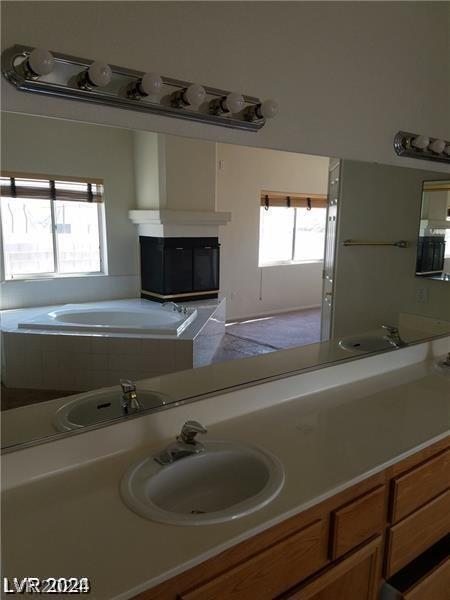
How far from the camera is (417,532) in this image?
4.82 feet

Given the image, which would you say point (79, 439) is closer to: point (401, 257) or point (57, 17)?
point (57, 17)

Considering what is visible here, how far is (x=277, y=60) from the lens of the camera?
1.61m

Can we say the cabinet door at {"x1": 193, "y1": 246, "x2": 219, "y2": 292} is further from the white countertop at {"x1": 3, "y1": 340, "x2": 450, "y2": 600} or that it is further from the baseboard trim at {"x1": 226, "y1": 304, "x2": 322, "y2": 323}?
the white countertop at {"x1": 3, "y1": 340, "x2": 450, "y2": 600}

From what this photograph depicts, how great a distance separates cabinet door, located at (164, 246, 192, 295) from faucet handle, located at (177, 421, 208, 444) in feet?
1.60

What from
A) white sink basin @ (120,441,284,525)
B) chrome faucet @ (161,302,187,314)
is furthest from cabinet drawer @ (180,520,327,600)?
chrome faucet @ (161,302,187,314)

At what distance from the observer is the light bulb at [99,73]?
44.4 inches

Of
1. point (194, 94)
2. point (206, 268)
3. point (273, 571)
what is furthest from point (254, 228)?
point (273, 571)

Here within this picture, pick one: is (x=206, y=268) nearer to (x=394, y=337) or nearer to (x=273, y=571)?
(x=273, y=571)

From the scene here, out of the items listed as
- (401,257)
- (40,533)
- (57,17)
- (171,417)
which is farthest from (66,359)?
(401,257)

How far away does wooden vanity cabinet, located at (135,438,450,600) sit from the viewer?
96 cm

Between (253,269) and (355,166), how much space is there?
0.69 m

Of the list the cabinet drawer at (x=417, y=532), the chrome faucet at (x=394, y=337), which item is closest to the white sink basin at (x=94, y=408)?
the cabinet drawer at (x=417, y=532)

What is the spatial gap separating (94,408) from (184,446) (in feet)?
1.01

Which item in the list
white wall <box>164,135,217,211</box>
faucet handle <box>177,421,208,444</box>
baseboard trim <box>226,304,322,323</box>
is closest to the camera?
faucet handle <box>177,421,208,444</box>
